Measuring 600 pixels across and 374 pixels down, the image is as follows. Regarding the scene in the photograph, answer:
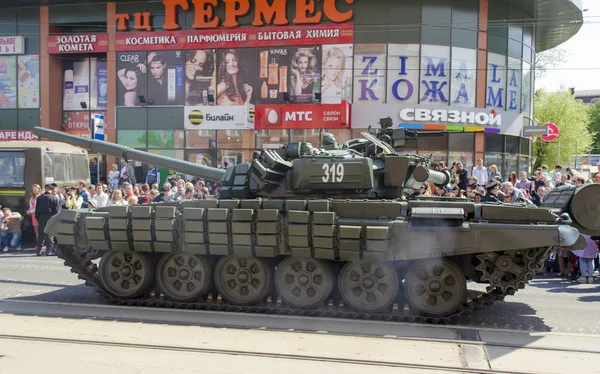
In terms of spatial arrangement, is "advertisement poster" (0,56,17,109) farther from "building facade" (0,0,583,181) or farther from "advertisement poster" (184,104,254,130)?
"advertisement poster" (184,104,254,130)

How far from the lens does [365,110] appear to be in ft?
90.5

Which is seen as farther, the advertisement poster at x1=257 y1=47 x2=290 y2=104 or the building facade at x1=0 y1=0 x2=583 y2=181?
the advertisement poster at x1=257 y1=47 x2=290 y2=104

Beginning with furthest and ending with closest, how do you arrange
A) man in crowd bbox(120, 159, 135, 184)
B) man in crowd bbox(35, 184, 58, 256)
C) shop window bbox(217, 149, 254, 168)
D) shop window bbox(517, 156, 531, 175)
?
shop window bbox(517, 156, 531, 175) → shop window bbox(217, 149, 254, 168) → man in crowd bbox(120, 159, 135, 184) → man in crowd bbox(35, 184, 58, 256)

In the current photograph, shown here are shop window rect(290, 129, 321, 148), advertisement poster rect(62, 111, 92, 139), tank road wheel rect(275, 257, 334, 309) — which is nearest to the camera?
tank road wheel rect(275, 257, 334, 309)

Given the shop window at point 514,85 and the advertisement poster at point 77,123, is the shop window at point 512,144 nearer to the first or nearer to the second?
the shop window at point 514,85

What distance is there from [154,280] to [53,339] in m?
2.60

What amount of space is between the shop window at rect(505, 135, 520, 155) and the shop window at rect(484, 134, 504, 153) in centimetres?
47

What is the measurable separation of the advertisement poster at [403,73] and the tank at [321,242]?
1752 cm

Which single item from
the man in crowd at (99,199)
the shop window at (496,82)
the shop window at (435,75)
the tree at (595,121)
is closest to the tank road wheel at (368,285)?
the man in crowd at (99,199)

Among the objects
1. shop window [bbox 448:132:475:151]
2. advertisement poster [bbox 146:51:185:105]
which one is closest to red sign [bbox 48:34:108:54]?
advertisement poster [bbox 146:51:185:105]

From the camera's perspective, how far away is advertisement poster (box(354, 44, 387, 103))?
1072 inches

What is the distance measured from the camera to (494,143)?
94.0 ft

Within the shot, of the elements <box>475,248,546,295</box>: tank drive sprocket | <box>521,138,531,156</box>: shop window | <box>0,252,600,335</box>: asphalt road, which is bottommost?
<box>0,252,600,335</box>: asphalt road

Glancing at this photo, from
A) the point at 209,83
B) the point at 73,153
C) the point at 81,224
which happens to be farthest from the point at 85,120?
the point at 81,224
